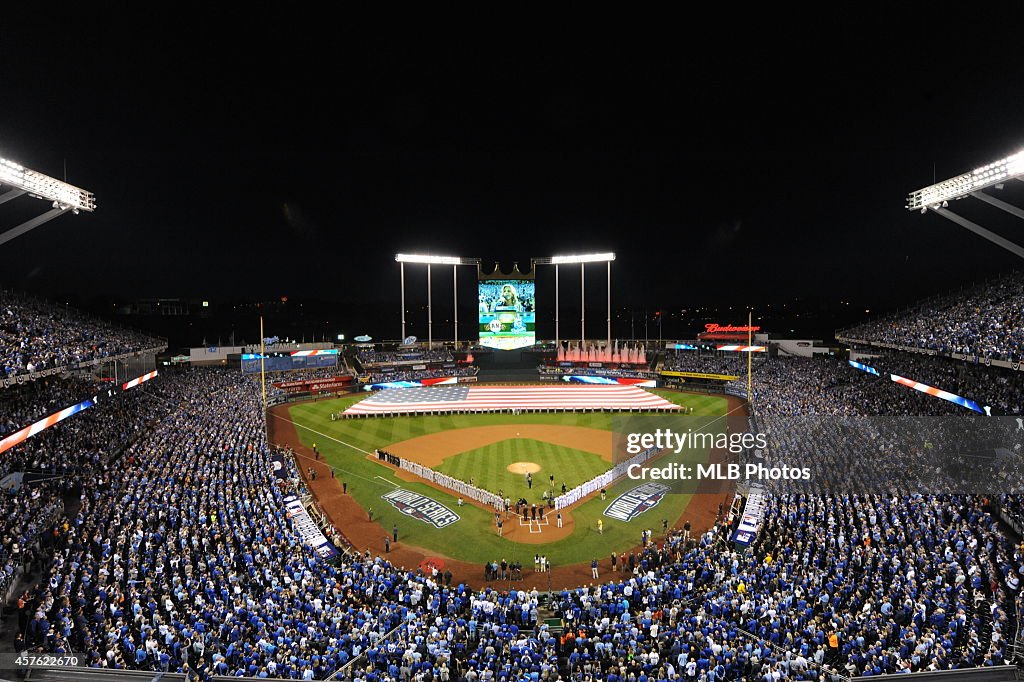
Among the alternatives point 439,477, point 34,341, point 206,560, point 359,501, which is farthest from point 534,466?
point 34,341

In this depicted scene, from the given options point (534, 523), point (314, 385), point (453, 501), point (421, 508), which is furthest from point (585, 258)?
point (534, 523)

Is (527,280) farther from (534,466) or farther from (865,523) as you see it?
(865,523)

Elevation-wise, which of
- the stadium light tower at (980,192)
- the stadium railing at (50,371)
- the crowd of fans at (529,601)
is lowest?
the crowd of fans at (529,601)

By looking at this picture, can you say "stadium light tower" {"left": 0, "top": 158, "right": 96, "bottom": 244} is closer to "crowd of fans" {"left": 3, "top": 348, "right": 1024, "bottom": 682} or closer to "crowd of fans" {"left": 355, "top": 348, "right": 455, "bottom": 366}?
"crowd of fans" {"left": 3, "top": 348, "right": 1024, "bottom": 682}

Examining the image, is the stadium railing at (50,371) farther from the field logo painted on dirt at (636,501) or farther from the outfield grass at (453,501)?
the field logo painted on dirt at (636,501)

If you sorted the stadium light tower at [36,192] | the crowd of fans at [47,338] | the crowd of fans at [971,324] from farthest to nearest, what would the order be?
1. the crowd of fans at [971,324]
2. the crowd of fans at [47,338]
3. the stadium light tower at [36,192]

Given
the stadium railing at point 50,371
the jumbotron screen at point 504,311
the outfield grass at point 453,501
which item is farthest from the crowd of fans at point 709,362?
the stadium railing at point 50,371

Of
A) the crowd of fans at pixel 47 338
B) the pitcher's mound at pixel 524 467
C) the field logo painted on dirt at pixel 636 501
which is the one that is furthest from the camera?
the pitcher's mound at pixel 524 467
